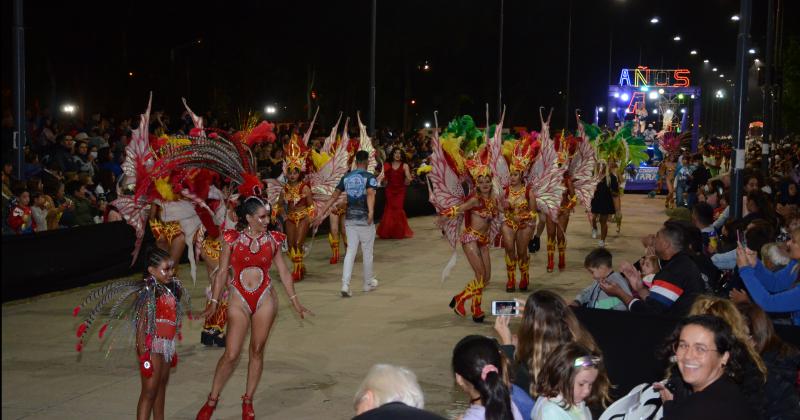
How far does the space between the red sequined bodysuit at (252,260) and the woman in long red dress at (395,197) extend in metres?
12.3

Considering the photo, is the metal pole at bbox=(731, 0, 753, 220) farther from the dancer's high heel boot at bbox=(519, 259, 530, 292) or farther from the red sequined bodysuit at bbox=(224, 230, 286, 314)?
the red sequined bodysuit at bbox=(224, 230, 286, 314)

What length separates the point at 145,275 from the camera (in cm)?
652

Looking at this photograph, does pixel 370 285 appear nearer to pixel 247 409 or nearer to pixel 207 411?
pixel 247 409

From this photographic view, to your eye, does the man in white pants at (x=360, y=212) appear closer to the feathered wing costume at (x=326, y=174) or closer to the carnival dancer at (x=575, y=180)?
the feathered wing costume at (x=326, y=174)

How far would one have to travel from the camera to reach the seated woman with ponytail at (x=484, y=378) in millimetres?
4074

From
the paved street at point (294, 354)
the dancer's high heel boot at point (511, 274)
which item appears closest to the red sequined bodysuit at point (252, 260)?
the paved street at point (294, 354)

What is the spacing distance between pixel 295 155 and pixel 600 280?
794cm

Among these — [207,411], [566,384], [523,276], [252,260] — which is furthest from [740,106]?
[566,384]

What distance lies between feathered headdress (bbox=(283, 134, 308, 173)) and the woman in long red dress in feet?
17.8

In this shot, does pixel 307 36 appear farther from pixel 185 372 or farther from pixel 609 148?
pixel 185 372

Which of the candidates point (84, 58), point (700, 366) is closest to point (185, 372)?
point (700, 366)

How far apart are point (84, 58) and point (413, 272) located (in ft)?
57.9

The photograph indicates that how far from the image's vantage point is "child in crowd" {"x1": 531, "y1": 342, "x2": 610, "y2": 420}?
4.41 metres

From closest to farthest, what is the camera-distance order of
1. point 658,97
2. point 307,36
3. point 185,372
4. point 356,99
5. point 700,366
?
point 700,366 → point 185,372 → point 307,36 → point 658,97 → point 356,99
